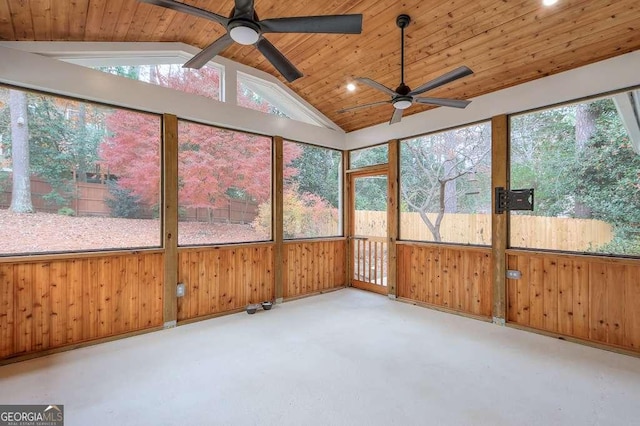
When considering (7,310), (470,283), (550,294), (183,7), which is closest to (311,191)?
(470,283)

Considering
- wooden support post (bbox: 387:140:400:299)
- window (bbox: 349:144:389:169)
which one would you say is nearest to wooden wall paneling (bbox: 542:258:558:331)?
wooden support post (bbox: 387:140:400:299)

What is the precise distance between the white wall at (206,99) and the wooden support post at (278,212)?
0.29 meters

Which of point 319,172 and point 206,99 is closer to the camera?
point 206,99

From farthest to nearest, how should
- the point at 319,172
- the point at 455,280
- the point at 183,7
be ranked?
the point at 319,172 → the point at 455,280 → the point at 183,7

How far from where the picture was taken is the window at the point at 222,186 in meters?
4.03

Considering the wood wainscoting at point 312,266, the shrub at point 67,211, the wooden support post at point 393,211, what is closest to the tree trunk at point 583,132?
the wooden support post at point 393,211

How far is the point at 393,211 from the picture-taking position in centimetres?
522

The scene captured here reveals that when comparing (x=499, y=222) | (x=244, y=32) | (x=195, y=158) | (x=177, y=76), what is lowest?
(x=499, y=222)

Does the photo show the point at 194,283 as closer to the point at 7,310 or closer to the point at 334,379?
the point at 7,310

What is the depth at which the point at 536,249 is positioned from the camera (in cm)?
376

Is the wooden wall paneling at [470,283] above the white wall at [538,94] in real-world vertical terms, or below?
below

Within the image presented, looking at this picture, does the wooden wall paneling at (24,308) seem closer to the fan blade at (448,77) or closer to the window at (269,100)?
the window at (269,100)

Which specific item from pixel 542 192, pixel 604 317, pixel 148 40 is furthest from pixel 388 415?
pixel 148 40

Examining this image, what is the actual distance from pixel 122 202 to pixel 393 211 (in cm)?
384
